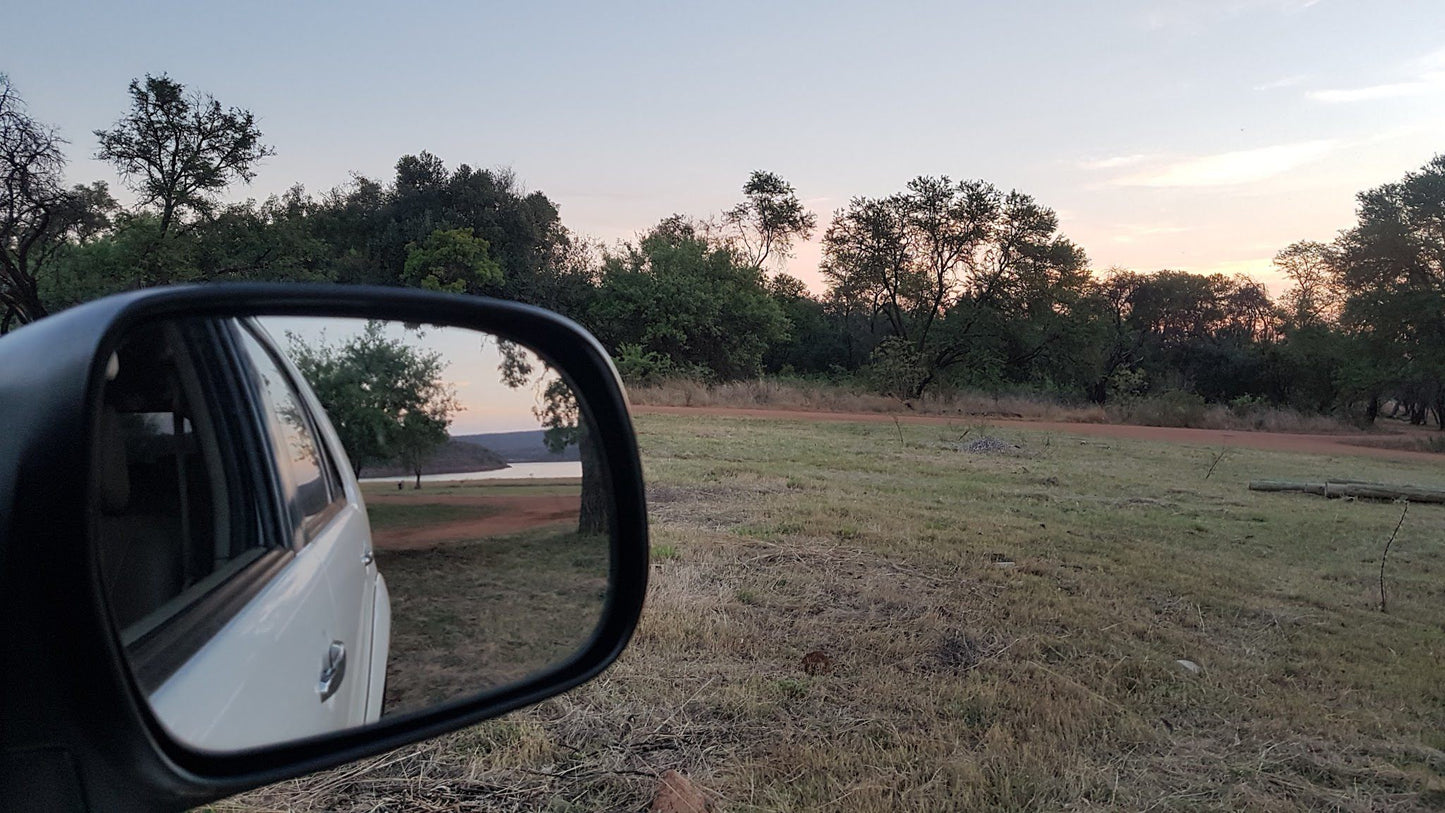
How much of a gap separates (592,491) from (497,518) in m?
0.16

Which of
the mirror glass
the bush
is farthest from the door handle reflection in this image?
the bush

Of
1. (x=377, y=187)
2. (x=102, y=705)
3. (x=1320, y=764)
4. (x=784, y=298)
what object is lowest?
(x=1320, y=764)

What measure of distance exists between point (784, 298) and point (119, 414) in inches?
1605

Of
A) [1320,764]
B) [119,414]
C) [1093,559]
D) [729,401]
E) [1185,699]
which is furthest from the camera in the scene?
[729,401]

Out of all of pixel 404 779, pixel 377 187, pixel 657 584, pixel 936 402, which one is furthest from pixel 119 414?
pixel 377 187

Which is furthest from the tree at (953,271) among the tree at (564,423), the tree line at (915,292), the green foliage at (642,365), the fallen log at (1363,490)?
the tree at (564,423)

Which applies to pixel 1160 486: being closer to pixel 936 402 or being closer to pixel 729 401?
pixel 729 401

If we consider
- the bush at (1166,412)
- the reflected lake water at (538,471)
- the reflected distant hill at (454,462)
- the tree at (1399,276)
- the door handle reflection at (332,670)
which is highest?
the tree at (1399,276)

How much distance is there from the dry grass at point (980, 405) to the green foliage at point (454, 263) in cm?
623

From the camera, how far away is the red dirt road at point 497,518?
4.60 ft

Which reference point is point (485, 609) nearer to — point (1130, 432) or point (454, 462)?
point (454, 462)

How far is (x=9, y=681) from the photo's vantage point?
727 mm

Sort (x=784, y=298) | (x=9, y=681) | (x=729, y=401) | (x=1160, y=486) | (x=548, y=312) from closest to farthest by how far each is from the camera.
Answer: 1. (x=9, y=681)
2. (x=548, y=312)
3. (x=1160, y=486)
4. (x=729, y=401)
5. (x=784, y=298)

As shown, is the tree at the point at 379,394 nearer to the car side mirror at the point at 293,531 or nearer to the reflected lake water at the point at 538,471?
the car side mirror at the point at 293,531
